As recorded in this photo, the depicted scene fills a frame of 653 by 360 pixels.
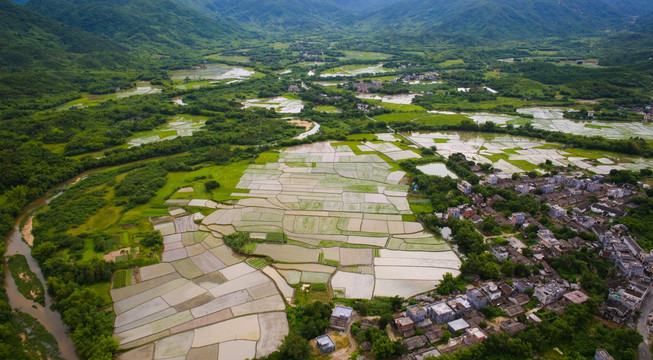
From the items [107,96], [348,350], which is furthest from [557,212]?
[107,96]

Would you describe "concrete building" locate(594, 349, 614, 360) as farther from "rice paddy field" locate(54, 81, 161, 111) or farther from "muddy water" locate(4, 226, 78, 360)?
"rice paddy field" locate(54, 81, 161, 111)

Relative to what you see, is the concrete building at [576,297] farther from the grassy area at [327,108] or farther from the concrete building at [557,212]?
the grassy area at [327,108]

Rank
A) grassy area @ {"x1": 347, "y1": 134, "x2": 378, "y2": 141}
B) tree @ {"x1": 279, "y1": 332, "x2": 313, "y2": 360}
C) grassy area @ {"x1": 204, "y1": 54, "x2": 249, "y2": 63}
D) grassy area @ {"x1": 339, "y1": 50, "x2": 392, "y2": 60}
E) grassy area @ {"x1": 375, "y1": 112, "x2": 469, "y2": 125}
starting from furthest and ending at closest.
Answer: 1. grassy area @ {"x1": 339, "y1": 50, "x2": 392, "y2": 60}
2. grassy area @ {"x1": 204, "y1": 54, "x2": 249, "y2": 63}
3. grassy area @ {"x1": 375, "y1": 112, "x2": 469, "y2": 125}
4. grassy area @ {"x1": 347, "y1": 134, "x2": 378, "y2": 141}
5. tree @ {"x1": 279, "y1": 332, "x2": 313, "y2": 360}

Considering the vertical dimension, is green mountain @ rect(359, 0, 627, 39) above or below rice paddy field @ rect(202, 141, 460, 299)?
above

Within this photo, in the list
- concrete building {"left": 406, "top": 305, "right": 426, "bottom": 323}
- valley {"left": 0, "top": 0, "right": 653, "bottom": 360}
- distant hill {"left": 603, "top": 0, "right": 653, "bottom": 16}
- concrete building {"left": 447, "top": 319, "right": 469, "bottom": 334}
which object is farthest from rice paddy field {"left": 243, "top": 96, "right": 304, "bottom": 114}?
distant hill {"left": 603, "top": 0, "right": 653, "bottom": 16}

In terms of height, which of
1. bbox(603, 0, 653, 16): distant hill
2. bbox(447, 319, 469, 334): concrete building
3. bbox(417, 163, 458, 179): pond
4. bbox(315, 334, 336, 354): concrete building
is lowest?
bbox(315, 334, 336, 354): concrete building

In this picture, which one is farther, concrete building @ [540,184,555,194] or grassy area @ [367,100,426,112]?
grassy area @ [367,100,426,112]

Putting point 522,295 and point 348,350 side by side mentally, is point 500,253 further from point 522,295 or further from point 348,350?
point 348,350
